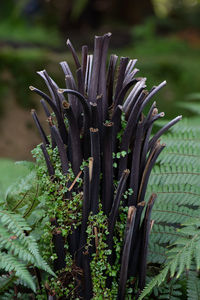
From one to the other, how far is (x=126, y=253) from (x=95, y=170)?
18 cm

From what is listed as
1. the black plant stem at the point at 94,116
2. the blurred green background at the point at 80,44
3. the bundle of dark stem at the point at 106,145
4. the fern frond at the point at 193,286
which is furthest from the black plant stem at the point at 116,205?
the blurred green background at the point at 80,44

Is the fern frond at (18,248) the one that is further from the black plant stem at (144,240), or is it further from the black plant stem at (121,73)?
the black plant stem at (121,73)

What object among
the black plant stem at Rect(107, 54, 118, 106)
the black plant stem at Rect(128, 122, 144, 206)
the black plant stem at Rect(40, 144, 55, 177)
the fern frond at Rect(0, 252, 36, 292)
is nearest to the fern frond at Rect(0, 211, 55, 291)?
the fern frond at Rect(0, 252, 36, 292)

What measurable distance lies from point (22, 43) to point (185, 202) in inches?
174

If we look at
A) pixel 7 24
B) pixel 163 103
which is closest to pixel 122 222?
pixel 163 103

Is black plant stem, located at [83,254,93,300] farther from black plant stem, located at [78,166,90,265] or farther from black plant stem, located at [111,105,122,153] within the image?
black plant stem, located at [111,105,122,153]

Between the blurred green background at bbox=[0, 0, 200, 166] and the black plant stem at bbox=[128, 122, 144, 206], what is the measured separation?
2.20 m

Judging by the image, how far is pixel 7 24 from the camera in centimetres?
579

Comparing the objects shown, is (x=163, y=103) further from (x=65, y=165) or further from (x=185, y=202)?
(x=65, y=165)

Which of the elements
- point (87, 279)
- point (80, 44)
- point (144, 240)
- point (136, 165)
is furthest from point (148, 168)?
point (80, 44)

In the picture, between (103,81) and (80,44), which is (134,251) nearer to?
(103,81)

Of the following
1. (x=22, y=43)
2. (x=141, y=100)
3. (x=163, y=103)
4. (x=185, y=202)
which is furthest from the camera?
(x=22, y=43)

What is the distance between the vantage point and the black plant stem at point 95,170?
703 millimetres

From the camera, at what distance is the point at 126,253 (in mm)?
751
